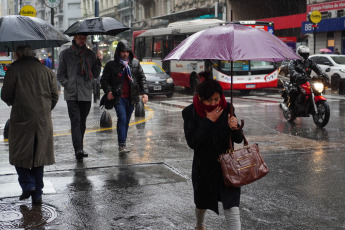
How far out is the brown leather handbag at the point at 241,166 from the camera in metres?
4.06

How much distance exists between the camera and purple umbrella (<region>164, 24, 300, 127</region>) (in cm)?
485

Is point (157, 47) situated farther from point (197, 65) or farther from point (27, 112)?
point (27, 112)

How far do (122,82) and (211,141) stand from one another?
4499mm

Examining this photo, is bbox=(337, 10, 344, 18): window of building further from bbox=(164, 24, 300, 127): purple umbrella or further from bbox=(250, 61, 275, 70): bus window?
bbox=(164, 24, 300, 127): purple umbrella

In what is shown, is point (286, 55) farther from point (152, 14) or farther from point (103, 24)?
point (152, 14)

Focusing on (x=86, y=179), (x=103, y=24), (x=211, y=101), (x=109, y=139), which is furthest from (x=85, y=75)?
(x=211, y=101)

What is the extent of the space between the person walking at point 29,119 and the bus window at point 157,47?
2255 cm

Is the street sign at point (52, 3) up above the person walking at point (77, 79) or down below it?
above

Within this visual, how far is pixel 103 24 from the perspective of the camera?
8.84m

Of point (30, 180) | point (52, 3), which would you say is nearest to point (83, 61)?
point (30, 180)

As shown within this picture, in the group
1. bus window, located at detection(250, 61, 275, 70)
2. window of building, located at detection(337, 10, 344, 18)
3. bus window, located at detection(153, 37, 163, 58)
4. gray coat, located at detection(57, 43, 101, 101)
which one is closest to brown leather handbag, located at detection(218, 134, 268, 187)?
→ gray coat, located at detection(57, 43, 101, 101)

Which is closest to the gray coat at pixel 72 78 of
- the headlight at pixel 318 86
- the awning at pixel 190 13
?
the headlight at pixel 318 86

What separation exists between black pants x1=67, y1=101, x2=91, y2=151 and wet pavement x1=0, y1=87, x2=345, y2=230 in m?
0.34

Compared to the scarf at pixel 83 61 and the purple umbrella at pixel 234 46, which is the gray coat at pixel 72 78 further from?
the purple umbrella at pixel 234 46
